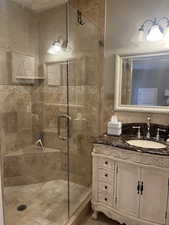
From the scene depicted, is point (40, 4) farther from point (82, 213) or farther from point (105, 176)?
point (82, 213)

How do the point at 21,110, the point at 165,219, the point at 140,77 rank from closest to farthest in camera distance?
1. the point at 165,219
2. the point at 140,77
3. the point at 21,110

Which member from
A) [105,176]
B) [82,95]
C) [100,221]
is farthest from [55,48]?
[100,221]

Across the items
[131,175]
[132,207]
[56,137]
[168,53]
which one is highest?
[168,53]

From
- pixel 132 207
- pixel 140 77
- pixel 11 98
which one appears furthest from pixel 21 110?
pixel 132 207

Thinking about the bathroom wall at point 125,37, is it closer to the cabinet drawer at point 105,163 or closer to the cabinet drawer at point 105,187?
the cabinet drawer at point 105,163

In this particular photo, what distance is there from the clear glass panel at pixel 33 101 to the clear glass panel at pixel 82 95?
136 millimetres

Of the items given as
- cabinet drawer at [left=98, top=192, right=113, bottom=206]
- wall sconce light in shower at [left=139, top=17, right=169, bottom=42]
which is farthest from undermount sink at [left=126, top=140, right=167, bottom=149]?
wall sconce light in shower at [left=139, top=17, right=169, bottom=42]

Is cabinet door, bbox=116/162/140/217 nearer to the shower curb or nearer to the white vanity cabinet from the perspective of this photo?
the white vanity cabinet

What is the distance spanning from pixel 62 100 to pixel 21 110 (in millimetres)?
650

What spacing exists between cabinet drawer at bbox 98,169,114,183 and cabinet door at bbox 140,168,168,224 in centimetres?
32

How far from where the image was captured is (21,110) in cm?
245

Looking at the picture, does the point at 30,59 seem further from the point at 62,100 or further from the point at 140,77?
the point at 140,77

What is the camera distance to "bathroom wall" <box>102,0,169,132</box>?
1.87 m

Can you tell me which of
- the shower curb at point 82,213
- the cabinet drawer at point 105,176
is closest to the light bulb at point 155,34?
the cabinet drawer at point 105,176
